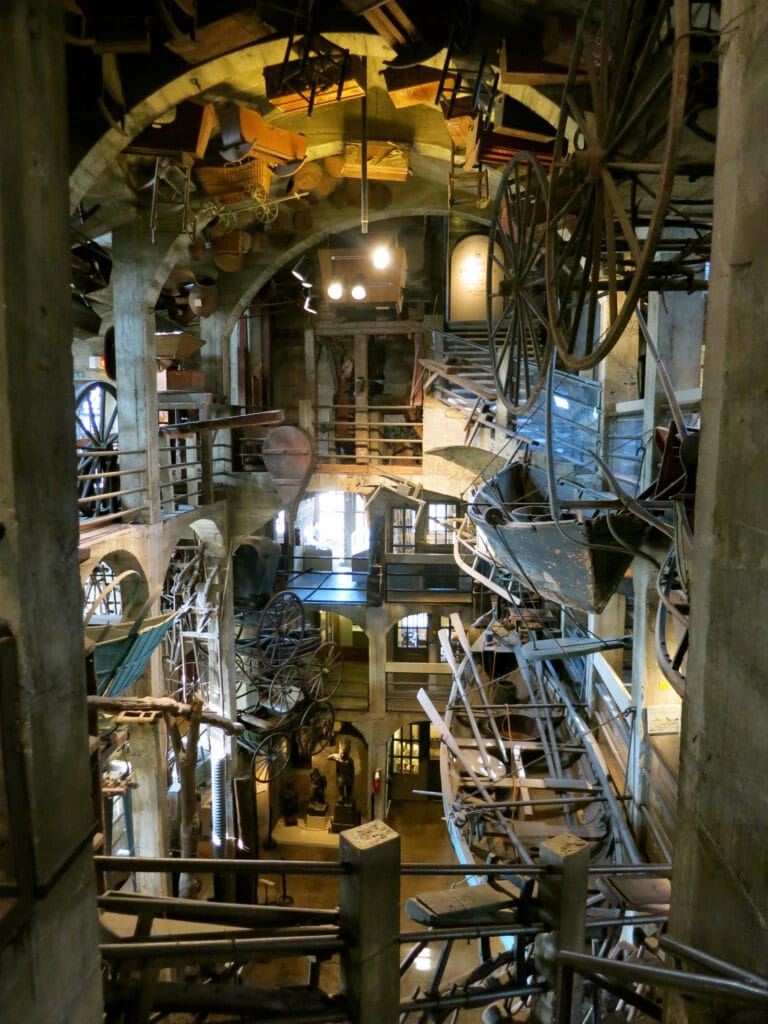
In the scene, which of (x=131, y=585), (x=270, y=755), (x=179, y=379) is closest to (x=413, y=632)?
(x=270, y=755)

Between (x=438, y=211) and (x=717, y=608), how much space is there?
11.9m

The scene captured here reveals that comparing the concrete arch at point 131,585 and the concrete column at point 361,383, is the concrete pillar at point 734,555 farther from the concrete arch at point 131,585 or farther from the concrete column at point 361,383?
the concrete column at point 361,383

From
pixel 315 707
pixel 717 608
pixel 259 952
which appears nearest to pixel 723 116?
pixel 717 608

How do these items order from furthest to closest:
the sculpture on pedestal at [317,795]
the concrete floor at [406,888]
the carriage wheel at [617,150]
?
the sculpture on pedestal at [317,795] < the concrete floor at [406,888] < the carriage wheel at [617,150]

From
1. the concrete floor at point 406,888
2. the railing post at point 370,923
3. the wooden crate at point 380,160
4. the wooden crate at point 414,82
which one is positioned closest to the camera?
the railing post at point 370,923

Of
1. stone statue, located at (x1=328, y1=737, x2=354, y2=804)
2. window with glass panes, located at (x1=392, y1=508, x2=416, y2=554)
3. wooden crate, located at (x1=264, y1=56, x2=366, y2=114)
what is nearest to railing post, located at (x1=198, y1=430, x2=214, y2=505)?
wooden crate, located at (x1=264, y1=56, x2=366, y2=114)

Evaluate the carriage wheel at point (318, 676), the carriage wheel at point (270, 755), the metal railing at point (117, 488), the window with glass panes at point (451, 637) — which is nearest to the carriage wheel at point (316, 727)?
the carriage wheel at point (318, 676)

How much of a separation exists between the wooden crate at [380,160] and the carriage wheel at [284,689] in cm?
1005

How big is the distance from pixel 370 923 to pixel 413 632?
50.7 ft

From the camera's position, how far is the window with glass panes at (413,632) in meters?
18.9

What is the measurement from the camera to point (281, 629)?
14688 mm

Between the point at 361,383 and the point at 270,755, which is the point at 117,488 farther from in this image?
the point at 361,383

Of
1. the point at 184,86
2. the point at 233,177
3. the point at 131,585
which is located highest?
the point at 184,86

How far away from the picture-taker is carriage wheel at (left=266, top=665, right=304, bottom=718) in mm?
14641
